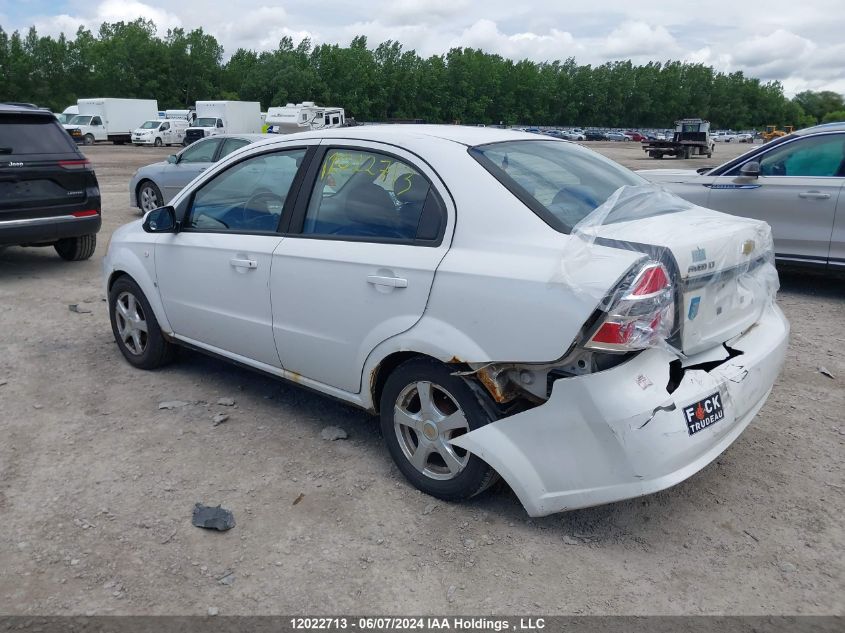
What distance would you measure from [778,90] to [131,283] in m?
163

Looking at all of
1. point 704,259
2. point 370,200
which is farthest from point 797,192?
point 370,200

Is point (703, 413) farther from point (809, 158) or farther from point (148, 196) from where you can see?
point (148, 196)

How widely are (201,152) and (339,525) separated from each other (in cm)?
988

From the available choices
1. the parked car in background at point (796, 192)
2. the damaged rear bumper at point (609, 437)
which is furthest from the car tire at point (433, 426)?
the parked car in background at point (796, 192)

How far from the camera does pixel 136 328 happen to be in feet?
16.6

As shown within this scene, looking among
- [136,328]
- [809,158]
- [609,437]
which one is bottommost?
[136,328]

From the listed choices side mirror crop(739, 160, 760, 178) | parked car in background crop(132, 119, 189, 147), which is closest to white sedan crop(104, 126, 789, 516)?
side mirror crop(739, 160, 760, 178)

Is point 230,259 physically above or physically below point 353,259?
below

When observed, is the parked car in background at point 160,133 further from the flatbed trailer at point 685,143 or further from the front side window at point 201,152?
the front side window at point 201,152

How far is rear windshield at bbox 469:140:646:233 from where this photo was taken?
3168 mm

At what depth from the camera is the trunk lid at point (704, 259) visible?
2.88 meters

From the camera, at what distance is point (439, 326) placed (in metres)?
3.12

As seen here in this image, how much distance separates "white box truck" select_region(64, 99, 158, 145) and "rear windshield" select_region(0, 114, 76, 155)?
41723mm

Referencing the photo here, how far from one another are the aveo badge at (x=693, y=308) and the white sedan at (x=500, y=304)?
1 cm
